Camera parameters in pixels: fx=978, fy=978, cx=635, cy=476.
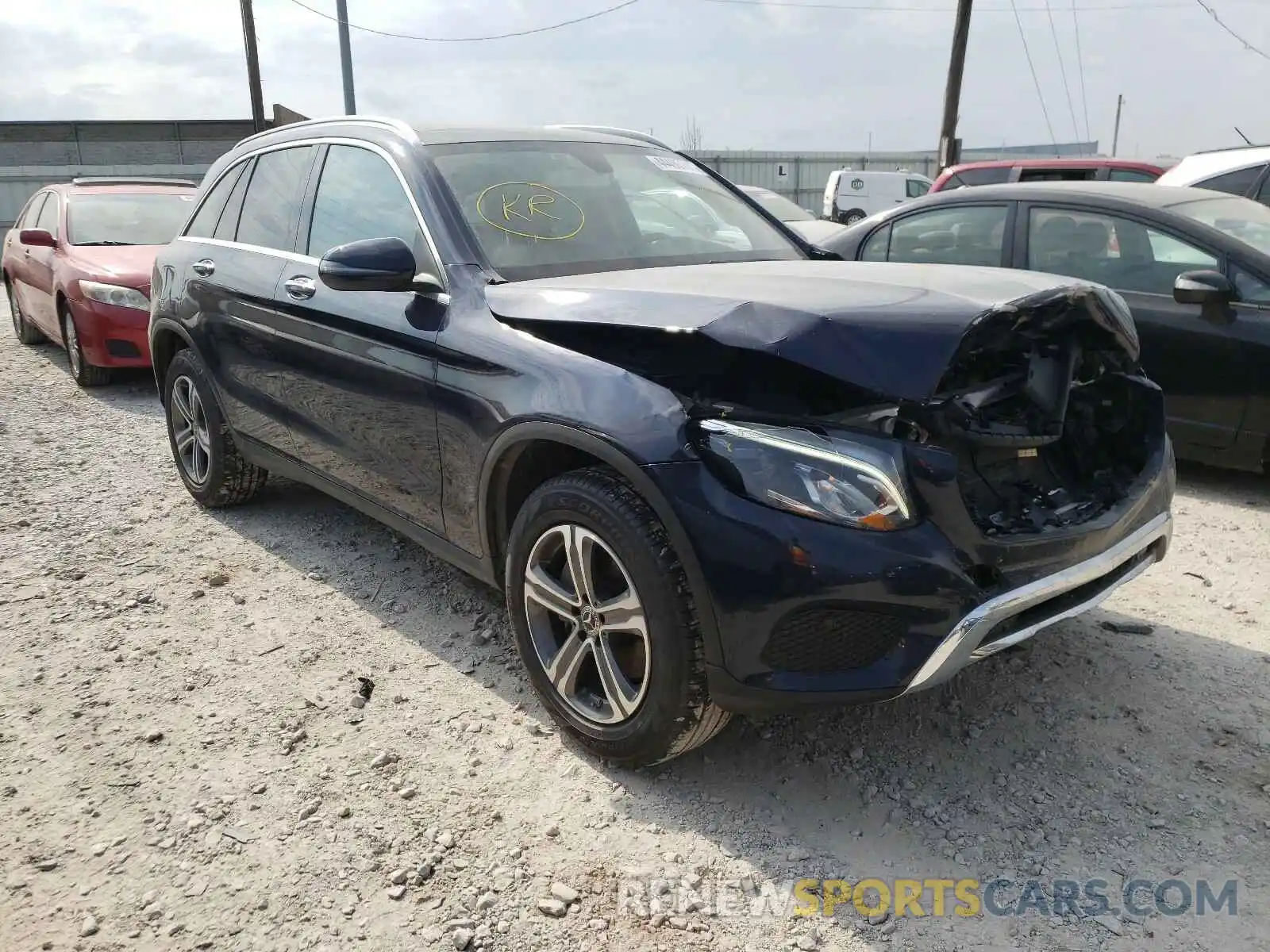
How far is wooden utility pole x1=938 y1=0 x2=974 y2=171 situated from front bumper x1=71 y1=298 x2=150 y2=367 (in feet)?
52.3

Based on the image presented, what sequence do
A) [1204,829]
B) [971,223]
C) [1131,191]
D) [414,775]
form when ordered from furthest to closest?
[971,223]
[1131,191]
[414,775]
[1204,829]

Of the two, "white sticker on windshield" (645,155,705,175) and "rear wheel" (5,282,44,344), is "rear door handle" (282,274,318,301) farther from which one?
"rear wheel" (5,282,44,344)

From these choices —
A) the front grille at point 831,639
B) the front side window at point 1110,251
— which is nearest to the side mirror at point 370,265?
the front grille at point 831,639

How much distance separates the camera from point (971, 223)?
5.70 m

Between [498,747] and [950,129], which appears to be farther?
[950,129]

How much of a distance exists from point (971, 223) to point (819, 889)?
4.46 m

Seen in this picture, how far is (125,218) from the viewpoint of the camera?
8.82 m

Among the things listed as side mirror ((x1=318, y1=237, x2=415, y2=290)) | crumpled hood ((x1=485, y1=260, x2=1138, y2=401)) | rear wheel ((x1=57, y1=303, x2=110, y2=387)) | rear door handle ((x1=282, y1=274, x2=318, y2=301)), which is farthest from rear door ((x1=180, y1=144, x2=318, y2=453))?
rear wheel ((x1=57, y1=303, x2=110, y2=387))

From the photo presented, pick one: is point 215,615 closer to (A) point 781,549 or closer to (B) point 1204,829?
(A) point 781,549

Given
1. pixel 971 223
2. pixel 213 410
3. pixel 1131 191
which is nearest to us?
pixel 213 410

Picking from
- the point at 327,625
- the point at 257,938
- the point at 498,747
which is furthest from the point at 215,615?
the point at 257,938

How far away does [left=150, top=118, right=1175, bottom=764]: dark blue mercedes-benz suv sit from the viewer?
2.24 metres

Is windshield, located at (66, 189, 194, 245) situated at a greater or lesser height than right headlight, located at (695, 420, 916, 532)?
greater

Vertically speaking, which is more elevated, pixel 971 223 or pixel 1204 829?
pixel 971 223
